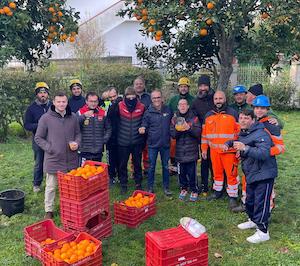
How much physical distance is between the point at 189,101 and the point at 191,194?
1.62m

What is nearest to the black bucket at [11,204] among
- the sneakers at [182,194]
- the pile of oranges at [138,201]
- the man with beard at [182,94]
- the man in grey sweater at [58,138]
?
the man in grey sweater at [58,138]

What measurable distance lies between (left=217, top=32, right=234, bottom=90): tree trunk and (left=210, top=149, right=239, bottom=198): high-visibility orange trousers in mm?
1459

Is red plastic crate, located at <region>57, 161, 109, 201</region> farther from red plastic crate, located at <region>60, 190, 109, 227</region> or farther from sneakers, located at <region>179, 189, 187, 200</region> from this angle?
sneakers, located at <region>179, 189, 187, 200</region>

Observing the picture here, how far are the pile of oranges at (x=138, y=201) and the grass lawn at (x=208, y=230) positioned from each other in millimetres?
265

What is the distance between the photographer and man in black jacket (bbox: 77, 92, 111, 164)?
6.35 meters

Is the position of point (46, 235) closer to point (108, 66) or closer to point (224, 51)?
point (224, 51)

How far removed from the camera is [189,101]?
7066mm

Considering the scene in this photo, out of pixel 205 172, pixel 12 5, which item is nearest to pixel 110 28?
pixel 205 172

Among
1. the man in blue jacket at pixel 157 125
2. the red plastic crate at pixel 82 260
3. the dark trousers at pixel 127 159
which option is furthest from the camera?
the dark trousers at pixel 127 159

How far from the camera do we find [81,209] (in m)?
4.87

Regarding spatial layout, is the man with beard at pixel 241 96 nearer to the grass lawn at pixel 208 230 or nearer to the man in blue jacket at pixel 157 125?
the man in blue jacket at pixel 157 125

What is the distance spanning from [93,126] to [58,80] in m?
6.15

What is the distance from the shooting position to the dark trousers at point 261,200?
200 inches

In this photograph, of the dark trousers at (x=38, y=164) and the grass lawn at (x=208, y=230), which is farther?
the dark trousers at (x=38, y=164)
